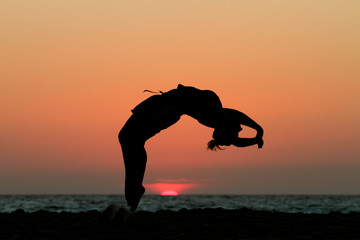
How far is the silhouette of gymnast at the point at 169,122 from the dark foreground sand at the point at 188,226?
3.17 ft

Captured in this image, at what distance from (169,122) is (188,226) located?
205 cm

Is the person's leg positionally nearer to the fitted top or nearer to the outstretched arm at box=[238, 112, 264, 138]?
the fitted top

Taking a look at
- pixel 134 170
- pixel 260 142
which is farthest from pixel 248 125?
pixel 134 170

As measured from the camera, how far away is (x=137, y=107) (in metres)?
11.6

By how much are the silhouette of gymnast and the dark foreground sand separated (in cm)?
97

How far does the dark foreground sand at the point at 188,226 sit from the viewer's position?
31.8 feet

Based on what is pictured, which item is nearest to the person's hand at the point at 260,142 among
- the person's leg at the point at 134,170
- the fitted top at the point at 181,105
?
the fitted top at the point at 181,105

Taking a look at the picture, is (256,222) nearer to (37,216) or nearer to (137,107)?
(137,107)

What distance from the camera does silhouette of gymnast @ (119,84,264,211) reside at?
37.8 feet

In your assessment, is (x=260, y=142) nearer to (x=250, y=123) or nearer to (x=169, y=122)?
(x=250, y=123)

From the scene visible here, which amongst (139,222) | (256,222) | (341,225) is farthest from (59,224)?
(341,225)

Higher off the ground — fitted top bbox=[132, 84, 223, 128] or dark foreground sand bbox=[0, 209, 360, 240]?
fitted top bbox=[132, 84, 223, 128]

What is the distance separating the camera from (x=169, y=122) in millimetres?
11523

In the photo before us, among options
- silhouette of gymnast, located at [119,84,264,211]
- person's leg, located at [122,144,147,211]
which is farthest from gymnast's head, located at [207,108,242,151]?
person's leg, located at [122,144,147,211]
